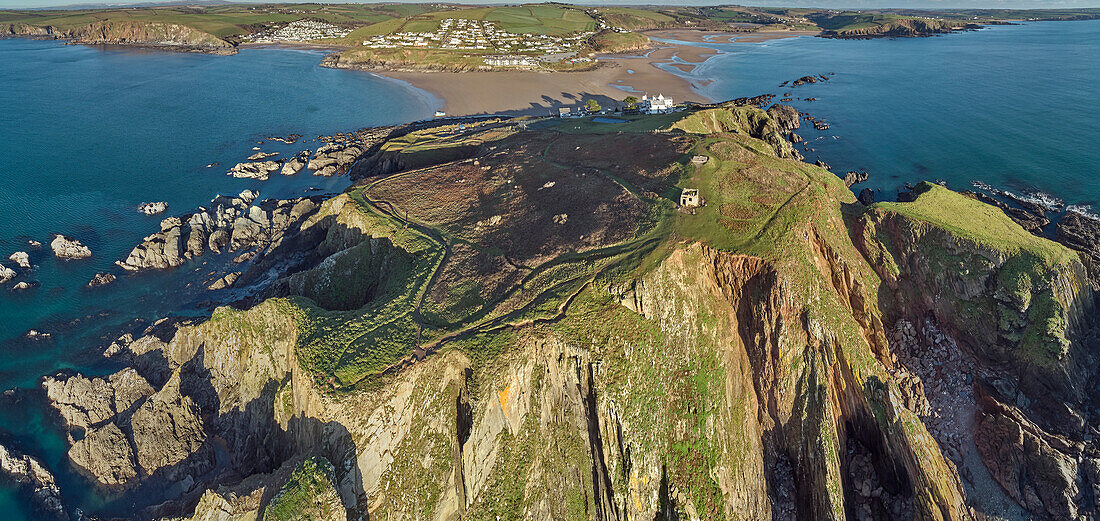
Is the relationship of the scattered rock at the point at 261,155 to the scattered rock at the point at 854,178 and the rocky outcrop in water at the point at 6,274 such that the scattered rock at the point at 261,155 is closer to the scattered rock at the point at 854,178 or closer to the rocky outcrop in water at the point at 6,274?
the rocky outcrop in water at the point at 6,274

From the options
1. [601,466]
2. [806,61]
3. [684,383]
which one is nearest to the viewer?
[601,466]

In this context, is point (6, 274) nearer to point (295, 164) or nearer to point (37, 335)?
point (37, 335)

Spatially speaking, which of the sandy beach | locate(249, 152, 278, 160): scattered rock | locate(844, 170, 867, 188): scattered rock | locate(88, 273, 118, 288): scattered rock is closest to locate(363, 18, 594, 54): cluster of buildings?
the sandy beach

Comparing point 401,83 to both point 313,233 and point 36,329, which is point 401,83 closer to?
point 313,233

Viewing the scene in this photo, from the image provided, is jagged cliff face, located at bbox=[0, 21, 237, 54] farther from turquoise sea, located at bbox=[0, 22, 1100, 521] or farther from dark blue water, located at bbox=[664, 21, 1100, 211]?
dark blue water, located at bbox=[664, 21, 1100, 211]

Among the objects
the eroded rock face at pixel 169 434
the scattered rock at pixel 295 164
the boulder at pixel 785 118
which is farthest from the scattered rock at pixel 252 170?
the boulder at pixel 785 118

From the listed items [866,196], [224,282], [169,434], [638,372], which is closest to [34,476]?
[169,434]

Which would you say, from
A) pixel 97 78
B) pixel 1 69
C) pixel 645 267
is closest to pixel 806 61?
pixel 645 267
